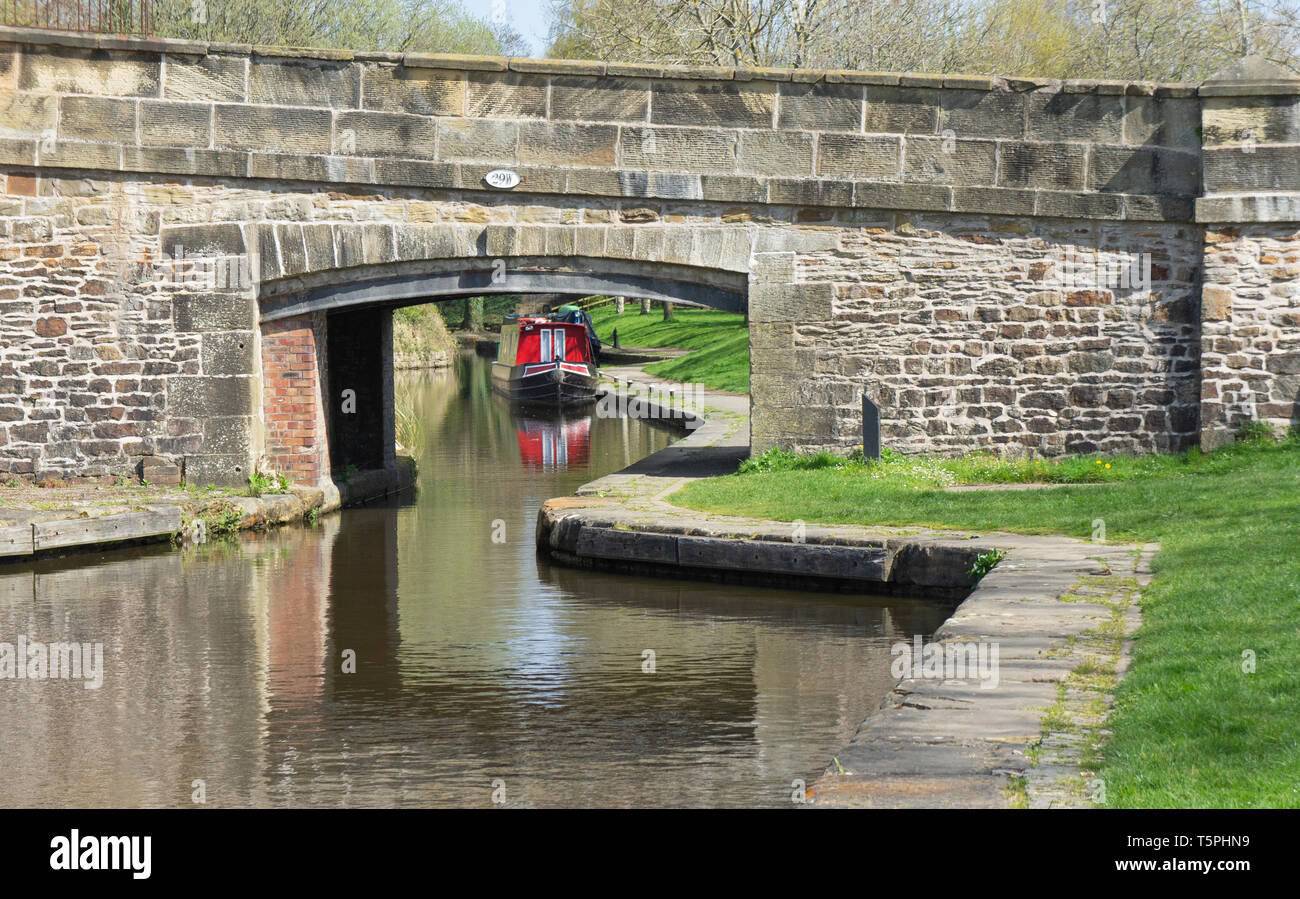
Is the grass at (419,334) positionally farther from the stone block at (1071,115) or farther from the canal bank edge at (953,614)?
the stone block at (1071,115)

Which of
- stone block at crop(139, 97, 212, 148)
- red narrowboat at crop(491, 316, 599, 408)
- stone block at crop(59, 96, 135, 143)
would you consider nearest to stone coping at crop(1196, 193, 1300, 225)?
stone block at crop(139, 97, 212, 148)

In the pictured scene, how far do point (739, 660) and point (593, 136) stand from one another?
22.7 feet

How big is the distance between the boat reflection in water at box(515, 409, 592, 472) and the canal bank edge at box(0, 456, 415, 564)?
5840 mm

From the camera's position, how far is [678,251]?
14383 millimetres

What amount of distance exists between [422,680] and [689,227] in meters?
7.03

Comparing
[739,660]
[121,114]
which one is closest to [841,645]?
[739,660]

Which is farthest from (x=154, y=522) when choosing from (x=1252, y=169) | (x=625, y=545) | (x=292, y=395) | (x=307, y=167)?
(x=1252, y=169)

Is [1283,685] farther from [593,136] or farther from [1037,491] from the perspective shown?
[593,136]

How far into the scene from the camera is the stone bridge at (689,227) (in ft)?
46.1

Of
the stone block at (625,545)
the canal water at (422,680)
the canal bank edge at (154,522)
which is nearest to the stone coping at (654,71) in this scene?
the canal bank edge at (154,522)

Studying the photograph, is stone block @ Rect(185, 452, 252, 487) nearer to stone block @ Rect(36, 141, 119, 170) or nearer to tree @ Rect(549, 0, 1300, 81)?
stone block @ Rect(36, 141, 119, 170)

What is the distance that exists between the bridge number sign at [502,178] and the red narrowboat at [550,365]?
752 inches

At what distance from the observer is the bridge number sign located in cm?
1421

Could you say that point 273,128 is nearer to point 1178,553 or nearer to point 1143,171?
point 1143,171
